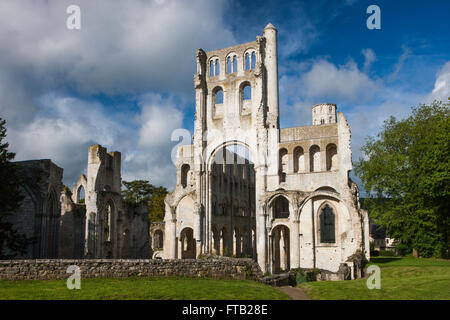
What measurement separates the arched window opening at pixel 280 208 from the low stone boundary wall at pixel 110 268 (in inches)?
714

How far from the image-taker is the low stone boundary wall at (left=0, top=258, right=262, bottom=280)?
16.3m

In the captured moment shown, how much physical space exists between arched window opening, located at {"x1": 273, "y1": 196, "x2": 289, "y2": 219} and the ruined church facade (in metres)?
0.09

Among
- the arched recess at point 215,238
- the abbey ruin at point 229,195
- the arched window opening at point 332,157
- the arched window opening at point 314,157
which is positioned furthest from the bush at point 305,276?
the arched recess at point 215,238

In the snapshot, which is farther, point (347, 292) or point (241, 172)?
point (241, 172)

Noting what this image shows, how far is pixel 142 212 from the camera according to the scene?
140 ft

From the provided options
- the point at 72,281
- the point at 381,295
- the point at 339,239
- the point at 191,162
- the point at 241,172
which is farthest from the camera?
the point at 241,172

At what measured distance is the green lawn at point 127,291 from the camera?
41.1 feet

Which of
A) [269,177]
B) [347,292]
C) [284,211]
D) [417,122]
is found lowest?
[347,292]

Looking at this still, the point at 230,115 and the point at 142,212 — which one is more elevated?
the point at 230,115

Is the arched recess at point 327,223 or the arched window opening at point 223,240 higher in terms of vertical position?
the arched recess at point 327,223

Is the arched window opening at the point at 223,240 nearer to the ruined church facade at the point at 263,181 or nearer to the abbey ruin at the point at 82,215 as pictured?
the ruined church facade at the point at 263,181

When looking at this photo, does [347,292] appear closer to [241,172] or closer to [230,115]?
[230,115]
